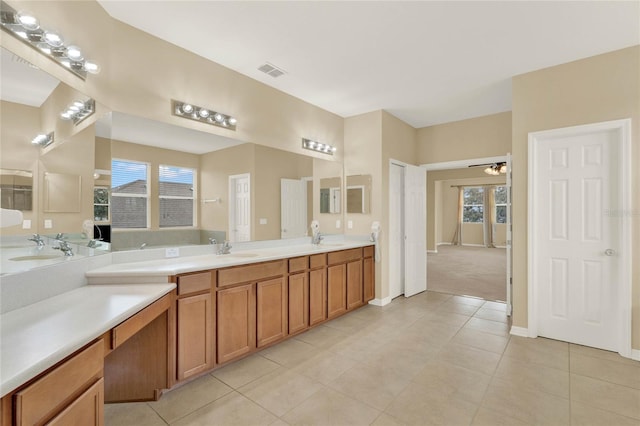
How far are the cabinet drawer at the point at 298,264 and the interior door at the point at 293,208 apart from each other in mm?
627

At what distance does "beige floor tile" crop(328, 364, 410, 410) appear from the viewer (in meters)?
2.17

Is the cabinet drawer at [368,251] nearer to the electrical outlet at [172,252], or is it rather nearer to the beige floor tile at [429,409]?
the beige floor tile at [429,409]

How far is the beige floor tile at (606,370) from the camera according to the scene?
7.86 feet

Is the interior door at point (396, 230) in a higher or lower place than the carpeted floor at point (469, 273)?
higher

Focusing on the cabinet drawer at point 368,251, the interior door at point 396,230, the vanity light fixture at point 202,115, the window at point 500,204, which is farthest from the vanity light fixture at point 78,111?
the window at point 500,204

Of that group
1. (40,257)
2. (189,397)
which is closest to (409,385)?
(189,397)

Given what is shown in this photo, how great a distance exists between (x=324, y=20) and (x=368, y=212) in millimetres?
2701

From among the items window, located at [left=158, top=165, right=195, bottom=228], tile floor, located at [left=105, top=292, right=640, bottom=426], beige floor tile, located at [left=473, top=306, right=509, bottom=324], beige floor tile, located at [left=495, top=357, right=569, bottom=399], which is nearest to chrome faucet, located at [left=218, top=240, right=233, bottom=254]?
window, located at [left=158, top=165, right=195, bottom=228]

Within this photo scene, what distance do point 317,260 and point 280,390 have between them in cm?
150

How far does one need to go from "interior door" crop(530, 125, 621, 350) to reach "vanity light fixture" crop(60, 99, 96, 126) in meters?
4.21

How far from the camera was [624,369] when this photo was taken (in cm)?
256

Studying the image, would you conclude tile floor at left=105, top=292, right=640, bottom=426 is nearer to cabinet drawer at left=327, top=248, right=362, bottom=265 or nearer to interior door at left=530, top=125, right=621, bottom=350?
interior door at left=530, top=125, right=621, bottom=350

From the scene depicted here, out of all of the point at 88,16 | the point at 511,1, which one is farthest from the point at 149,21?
the point at 511,1

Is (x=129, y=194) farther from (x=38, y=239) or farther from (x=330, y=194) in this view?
(x=330, y=194)
